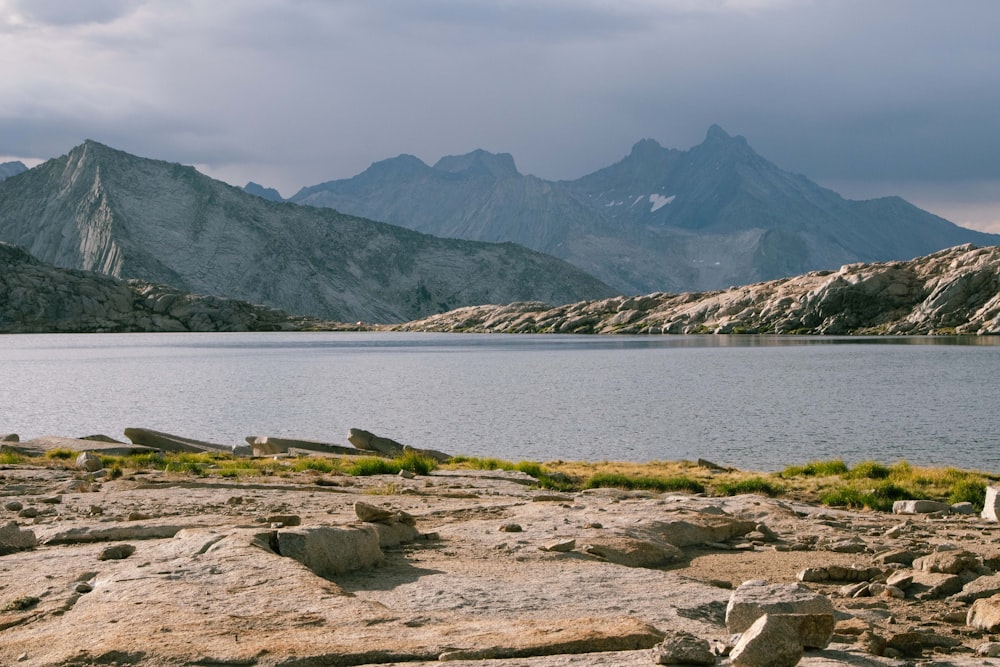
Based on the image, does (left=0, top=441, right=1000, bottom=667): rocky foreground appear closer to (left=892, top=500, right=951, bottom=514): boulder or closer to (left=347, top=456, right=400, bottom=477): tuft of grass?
(left=892, top=500, right=951, bottom=514): boulder

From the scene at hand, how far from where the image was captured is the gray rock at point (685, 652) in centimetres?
895

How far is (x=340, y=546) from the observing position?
13859mm

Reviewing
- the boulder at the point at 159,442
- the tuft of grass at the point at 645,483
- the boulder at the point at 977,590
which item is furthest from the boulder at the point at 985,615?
the boulder at the point at 159,442

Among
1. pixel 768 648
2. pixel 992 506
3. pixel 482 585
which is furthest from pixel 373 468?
pixel 768 648

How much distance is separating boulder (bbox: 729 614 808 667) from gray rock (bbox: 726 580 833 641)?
1190mm

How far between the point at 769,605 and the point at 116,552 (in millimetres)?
9008

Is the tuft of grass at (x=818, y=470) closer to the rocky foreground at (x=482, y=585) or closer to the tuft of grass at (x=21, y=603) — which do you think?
the rocky foreground at (x=482, y=585)

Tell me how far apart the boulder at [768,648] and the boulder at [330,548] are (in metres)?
6.39

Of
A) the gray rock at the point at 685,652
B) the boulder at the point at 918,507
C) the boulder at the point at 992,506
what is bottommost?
the boulder at the point at 918,507

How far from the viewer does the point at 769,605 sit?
10547mm

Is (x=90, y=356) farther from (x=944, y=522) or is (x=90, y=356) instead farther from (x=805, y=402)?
(x=944, y=522)

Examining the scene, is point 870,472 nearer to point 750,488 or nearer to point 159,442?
point 750,488

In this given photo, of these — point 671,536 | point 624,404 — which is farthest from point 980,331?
point 671,536

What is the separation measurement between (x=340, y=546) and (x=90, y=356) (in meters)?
140
